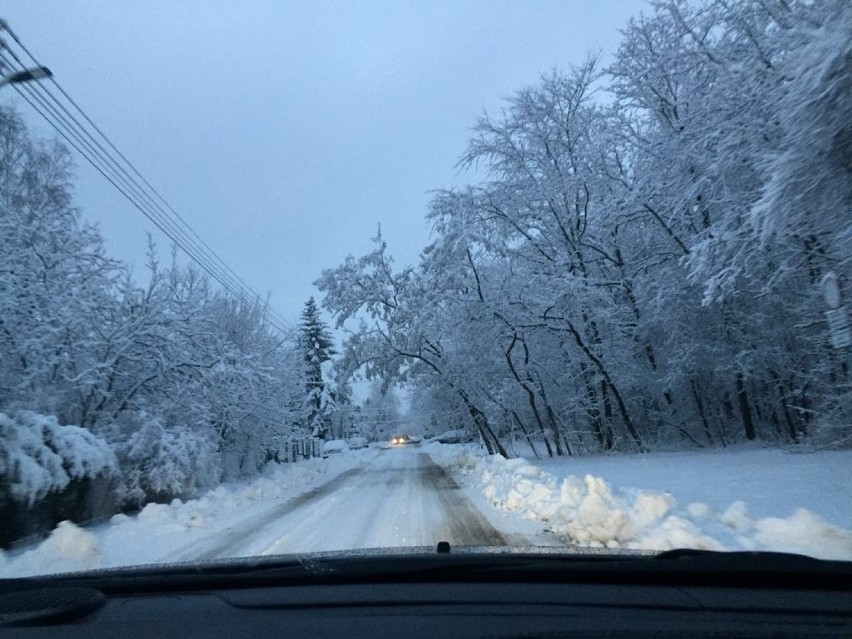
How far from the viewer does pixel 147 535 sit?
10.0m

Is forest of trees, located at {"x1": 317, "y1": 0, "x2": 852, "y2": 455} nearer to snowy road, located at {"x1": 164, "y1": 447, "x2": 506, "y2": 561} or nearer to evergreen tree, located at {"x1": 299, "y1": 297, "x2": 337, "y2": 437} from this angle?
snowy road, located at {"x1": 164, "y1": 447, "x2": 506, "y2": 561}

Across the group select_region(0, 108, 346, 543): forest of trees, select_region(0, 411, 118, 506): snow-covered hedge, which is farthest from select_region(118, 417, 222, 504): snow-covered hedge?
select_region(0, 411, 118, 506): snow-covered hedge

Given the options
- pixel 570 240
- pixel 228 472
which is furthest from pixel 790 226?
pixel 228 472

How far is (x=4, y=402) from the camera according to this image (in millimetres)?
11000

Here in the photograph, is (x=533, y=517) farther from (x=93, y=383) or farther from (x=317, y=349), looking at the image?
(x=317, y=349)

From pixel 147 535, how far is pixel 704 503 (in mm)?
8668

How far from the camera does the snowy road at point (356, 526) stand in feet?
27.4

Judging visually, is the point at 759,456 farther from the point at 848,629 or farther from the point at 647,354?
the point at 848,629

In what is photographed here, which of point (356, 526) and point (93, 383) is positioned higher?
point (93, 383)

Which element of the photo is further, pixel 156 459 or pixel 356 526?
pixel 156 459

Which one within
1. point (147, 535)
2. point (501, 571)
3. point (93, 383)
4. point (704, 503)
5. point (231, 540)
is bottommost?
point (231, 540)

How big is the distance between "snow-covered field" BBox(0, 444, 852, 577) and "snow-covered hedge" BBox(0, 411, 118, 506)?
1.00m

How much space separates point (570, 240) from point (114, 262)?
1388cm

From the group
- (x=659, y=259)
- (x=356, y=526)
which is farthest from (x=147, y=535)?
(x=659, y=259)
